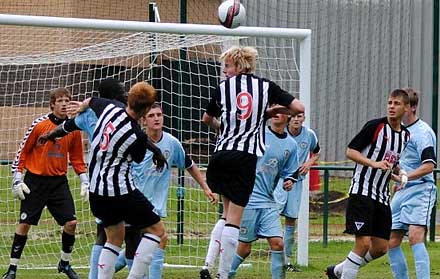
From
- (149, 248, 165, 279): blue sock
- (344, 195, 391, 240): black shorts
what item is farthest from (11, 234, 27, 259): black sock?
(344, 195, 391, 240): black shorts

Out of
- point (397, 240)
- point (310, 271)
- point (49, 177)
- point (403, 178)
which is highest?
point (403, 178)

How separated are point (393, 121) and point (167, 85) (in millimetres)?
4975

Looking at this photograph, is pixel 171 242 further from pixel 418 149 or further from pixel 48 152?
pixel 418 149

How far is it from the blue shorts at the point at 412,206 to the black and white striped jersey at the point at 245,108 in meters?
2.39

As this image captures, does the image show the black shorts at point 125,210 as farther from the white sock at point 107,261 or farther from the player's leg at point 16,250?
the player's leg at point 16,250

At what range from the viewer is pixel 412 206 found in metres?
11.8

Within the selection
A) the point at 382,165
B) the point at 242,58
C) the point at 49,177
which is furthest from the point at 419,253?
the point at 49,177

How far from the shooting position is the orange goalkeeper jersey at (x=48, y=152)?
12.9m

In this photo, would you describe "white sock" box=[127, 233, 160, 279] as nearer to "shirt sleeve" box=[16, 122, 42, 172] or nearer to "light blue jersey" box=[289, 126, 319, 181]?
"shirt sleeve" box=[16, 122, 42, 172]

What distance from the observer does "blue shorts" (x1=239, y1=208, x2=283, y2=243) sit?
38.1 ft

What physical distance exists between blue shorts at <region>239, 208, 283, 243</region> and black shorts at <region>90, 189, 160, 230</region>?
215cm

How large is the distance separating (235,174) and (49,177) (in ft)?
12.4

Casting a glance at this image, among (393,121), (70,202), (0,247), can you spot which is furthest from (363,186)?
(0,247)

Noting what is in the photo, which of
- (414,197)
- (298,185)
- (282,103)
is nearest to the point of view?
(282,103)
